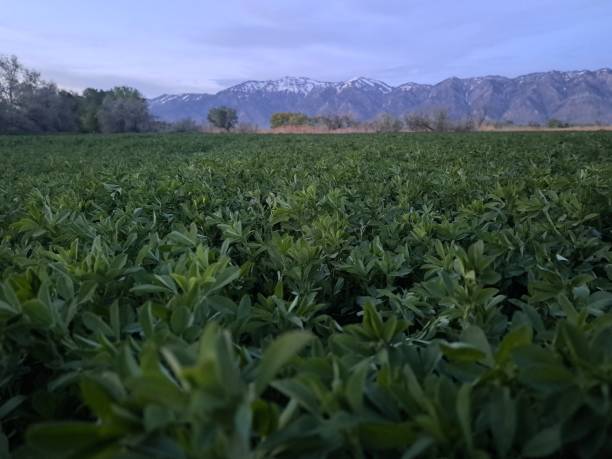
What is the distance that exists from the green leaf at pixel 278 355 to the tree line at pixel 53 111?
58.2m

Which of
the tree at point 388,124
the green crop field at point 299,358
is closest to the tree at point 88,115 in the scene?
the tree at point 388,124

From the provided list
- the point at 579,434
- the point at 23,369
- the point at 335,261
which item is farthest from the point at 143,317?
the point at 335,261

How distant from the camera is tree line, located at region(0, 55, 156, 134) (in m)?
49.8

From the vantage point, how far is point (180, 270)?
1230 mm

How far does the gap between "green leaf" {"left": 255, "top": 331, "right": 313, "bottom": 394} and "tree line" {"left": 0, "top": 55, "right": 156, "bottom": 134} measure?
191 feet

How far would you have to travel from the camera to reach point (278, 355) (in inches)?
22.1

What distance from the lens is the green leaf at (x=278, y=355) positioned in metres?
0.55

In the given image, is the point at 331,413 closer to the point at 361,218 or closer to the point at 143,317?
the point at 143,317

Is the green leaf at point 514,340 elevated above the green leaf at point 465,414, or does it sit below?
above

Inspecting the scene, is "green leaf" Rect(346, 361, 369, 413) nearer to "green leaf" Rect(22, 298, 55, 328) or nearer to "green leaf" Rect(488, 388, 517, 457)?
"green leaf" Rect(488, 388, 517, 457)

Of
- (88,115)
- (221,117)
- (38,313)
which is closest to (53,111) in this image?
(88,115)

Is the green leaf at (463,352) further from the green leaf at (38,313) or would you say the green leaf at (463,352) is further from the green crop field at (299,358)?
the green leaf at (38,313)

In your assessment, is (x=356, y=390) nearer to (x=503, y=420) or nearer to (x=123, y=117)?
(x=503, y=420)

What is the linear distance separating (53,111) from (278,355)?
2491 inches
